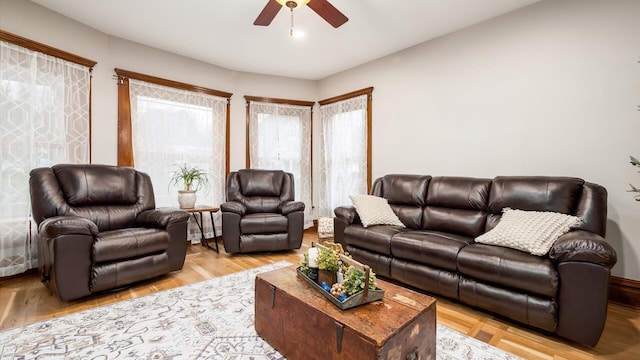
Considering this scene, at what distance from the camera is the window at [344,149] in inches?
171

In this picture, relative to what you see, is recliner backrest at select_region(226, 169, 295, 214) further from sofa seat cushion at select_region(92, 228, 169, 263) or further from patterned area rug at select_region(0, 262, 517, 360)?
patterned area rug at select_region(0, 262, 517, 360)

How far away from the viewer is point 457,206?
2.89m

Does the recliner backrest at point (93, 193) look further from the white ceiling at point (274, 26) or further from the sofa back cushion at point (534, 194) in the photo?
the sofa back cushion at point (534, 194)

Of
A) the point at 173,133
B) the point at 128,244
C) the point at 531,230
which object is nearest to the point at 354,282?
the point at 531,230

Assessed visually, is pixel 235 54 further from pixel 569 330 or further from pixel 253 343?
pixel 569 330

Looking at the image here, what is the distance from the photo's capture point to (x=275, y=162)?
16.2 ft

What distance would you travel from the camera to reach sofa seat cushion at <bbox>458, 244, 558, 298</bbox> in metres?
1.82

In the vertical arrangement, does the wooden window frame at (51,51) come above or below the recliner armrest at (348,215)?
above

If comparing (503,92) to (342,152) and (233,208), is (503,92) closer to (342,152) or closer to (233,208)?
(342,152)

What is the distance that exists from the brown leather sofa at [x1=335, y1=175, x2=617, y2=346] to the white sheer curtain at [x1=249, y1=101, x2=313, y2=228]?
1.90 meters

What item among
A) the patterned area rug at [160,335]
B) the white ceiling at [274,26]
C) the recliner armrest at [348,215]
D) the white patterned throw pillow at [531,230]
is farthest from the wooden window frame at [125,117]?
the white patterned throw pillow at [531,230]

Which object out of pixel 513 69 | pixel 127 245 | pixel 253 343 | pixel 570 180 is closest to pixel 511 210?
pixel 570 180

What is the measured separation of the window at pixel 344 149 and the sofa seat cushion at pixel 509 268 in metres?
2.25

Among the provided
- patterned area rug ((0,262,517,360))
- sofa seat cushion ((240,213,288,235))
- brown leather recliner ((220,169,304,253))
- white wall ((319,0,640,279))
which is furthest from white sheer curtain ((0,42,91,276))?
white wall ((319,0,640,279))
